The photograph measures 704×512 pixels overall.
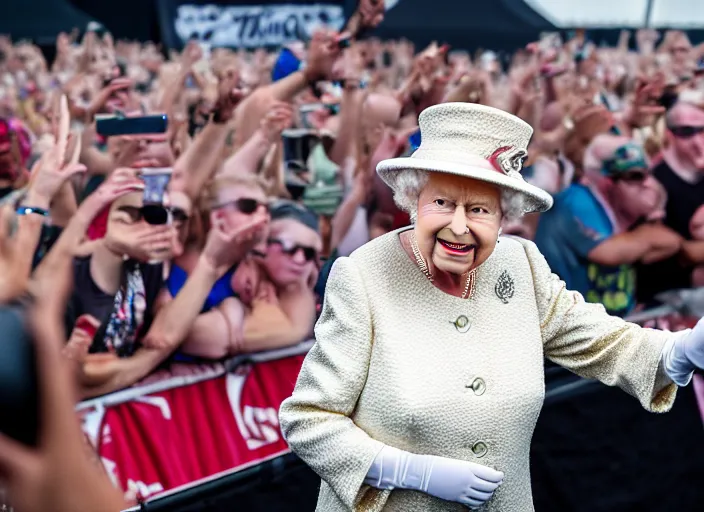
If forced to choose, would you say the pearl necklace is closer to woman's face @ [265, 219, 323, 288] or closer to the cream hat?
the cream hat

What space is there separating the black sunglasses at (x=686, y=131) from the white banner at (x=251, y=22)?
247 inches

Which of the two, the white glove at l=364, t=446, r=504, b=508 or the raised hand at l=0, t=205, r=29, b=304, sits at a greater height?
the raised hand at l=0, t=205, r=29, b=304

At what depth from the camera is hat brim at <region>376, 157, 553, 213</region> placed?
4.49 feet

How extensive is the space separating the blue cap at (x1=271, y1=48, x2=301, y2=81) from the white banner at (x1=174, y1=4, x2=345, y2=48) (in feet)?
20.2

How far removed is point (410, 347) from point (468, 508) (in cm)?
33

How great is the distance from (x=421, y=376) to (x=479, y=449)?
174 millimetres

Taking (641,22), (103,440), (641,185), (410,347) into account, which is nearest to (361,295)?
(410,347)

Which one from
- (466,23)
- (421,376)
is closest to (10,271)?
(421,376)

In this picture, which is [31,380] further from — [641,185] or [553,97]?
[553,97]

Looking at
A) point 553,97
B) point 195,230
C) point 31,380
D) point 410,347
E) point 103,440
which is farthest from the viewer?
point 553,97

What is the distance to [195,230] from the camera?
10.4 feet

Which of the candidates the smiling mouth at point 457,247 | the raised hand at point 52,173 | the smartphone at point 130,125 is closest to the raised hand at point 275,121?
the smartphone at point 130,125

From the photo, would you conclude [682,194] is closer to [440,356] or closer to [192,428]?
[192,428]

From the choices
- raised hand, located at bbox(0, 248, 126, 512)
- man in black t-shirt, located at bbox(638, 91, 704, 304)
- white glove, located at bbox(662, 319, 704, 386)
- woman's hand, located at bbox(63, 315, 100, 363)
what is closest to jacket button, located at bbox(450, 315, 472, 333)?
white glove, located at bbox(662, 319, 704, 386)
